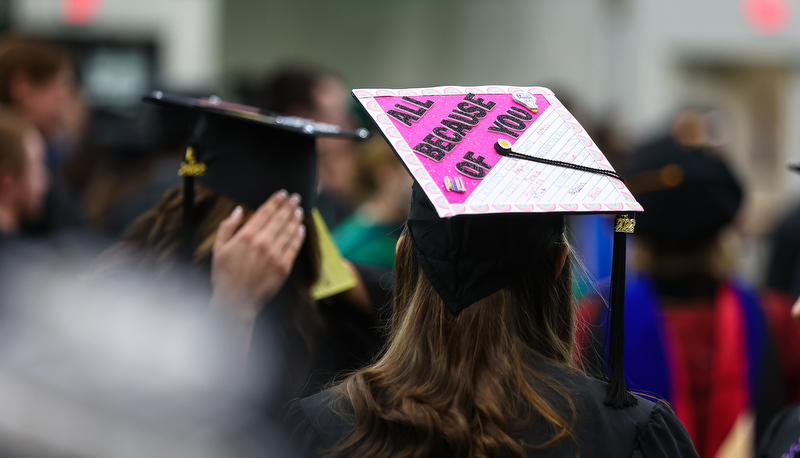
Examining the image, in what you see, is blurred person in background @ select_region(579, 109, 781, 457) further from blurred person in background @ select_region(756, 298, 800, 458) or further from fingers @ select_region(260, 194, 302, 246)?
fingers @ select_region(260, 194, 302, 246)

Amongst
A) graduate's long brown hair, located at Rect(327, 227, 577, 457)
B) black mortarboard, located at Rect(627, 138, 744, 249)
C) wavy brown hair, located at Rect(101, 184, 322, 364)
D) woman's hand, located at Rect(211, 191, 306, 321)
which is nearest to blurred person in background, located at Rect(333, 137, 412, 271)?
black mortarboard, located at Rect(627, 138, 744, 249)

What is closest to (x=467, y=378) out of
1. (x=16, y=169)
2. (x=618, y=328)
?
(x=618, y=328)

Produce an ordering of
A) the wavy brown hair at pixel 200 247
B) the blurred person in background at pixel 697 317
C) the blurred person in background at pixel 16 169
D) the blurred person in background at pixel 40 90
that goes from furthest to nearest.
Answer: the blurred person in background at pixel 40 90 < the blurred person in background at pixel 16 169 < the blurred person in background at pixel 697 317 < the wavy brown hair at pixel 200 247

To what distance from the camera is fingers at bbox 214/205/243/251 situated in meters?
2.19

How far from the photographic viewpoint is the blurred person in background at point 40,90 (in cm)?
414

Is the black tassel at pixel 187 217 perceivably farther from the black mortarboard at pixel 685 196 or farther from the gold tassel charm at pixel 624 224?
the black mortarboard at pixel 685 196

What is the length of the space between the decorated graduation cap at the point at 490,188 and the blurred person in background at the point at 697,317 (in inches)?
42.9

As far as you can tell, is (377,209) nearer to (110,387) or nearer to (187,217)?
(187,217)

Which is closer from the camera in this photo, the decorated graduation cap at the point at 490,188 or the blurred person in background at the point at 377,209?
the decorated graduation cap at the point at 490,188

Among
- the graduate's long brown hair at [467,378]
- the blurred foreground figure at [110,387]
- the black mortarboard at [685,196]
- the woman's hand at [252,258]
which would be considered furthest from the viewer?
the black mortarboard at [685,196]

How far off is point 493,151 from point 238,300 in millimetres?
859

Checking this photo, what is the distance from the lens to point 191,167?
227 centimetres

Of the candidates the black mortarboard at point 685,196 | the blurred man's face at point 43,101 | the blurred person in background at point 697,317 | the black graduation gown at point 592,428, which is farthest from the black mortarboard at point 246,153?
the blurred man's face at point 43,101

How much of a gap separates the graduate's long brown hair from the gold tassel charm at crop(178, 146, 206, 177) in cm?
81
